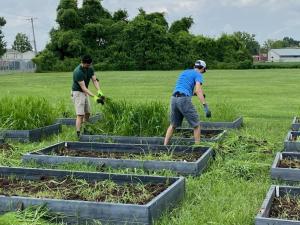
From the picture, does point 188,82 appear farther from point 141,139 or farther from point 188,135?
point 188,135

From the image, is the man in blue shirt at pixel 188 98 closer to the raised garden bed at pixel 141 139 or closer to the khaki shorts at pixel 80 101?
the raised garden bed at pixel 141 139

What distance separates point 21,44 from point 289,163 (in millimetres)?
108500

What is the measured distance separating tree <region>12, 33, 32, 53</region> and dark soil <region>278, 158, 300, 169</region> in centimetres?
10683

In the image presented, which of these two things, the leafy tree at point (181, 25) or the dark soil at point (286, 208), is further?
the leafy tree at point (181, 25)

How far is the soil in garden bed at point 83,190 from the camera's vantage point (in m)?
5.42

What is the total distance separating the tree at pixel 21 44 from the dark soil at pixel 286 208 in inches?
4268

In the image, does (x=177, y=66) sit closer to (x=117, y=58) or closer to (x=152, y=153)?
(x=117, y=58)

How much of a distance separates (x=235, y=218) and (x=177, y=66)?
5110 centimetres

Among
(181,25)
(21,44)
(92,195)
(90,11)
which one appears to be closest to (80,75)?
(92,195)

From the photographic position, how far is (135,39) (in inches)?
2203

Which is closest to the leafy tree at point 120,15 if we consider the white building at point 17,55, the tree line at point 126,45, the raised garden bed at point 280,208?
the tree line at point 126,45

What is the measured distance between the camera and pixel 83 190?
5660 millimetres

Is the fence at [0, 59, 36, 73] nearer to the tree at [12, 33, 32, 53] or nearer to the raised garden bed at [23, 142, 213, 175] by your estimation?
the tree at [12, 33, 32, 53]

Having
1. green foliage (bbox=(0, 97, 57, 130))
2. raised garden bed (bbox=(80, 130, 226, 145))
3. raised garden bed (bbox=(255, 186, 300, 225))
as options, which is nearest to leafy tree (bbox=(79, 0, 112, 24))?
green foliage (bbox=(0, 97, 57, 130))
